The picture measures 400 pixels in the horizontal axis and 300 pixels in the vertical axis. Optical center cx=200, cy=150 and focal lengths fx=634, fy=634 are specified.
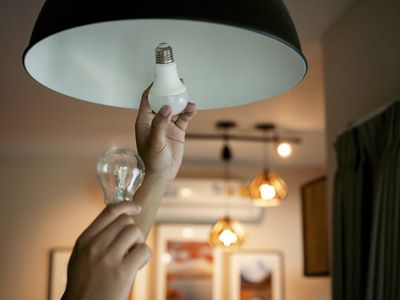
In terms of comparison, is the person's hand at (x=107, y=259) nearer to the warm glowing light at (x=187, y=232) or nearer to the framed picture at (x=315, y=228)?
the framed picture at (x=315, y=228)

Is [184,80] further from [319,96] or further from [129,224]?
[319,96]

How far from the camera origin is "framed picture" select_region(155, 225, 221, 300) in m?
4.59

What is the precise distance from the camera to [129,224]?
698 mm

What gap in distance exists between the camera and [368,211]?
1.98m

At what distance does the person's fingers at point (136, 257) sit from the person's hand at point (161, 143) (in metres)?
0.26

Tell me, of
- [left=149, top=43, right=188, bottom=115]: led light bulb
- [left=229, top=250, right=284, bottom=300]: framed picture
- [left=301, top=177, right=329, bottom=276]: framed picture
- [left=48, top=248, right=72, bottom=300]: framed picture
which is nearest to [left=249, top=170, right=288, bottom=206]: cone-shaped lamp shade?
[left=301, top=177, right=329, bottom=276]: framed picture

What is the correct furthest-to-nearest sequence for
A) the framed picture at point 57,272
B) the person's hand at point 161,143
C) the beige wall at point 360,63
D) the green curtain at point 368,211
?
the framed picture at point 57,272 < the beige wall at point 360,63 < the green curtain at point 368,211 < the person's hand at point 161,143

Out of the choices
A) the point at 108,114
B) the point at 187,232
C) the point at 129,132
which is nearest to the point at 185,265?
the point at 187,232

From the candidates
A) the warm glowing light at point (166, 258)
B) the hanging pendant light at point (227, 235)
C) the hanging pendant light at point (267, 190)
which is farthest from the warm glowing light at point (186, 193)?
the hanging pendant light at point (267, 190)

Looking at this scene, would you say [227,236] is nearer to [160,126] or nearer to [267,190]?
[267,190]

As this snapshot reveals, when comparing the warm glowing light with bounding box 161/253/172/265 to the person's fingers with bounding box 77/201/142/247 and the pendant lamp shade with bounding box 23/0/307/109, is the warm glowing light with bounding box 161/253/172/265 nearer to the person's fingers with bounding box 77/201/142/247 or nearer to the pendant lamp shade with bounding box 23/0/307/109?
the pendant lamp shade with bounding box 23/0/307/109

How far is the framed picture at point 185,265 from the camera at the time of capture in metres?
4.59

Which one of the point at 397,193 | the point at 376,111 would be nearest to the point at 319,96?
the point at 376,111

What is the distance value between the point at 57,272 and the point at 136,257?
13.3 ft
